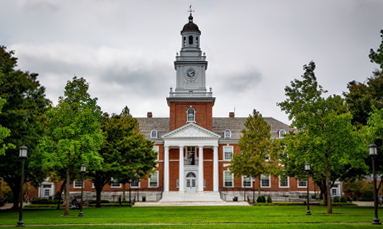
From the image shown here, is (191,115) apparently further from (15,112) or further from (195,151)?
(15,112)

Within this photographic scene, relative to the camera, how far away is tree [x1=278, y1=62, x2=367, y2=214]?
1077 inches

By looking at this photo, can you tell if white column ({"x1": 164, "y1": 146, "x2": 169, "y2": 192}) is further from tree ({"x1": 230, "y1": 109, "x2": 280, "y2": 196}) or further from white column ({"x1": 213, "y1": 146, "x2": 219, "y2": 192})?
tree ({"x1": 230, "y1": 109, "x2": 280, "y2": 196})

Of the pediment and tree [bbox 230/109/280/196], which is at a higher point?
the pediment

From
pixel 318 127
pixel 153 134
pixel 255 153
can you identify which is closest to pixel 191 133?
pixel 153 134

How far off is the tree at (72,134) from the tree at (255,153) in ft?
74.7

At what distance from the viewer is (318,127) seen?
92.0 ft

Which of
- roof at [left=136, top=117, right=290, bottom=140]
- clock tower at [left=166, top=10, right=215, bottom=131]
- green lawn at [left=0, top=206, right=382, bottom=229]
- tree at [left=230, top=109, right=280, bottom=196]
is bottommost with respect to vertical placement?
green lawn at [left=0, top=206, right=382, bottom=229]

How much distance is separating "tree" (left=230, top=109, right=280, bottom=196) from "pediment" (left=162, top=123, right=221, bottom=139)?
325 inches

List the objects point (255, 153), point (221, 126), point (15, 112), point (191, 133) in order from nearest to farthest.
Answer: point (15, 112) < point (255, 153) < point (191, 133) < point (221, 126)

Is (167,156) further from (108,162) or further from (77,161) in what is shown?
(77,161)

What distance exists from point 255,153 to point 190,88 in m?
16.8

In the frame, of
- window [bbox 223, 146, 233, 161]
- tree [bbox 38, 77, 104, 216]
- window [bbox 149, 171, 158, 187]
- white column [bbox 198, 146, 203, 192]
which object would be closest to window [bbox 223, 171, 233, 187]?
window [bbox 223, 146, 233, 161]

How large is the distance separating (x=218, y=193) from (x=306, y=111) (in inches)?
1059

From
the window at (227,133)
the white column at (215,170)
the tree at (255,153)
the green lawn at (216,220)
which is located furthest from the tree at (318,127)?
the window at (227,133)
